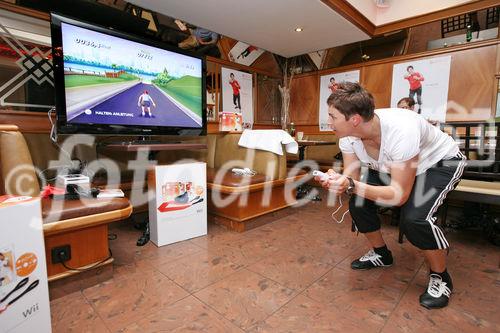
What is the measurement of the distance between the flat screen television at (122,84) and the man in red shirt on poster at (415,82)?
2805 millimetres

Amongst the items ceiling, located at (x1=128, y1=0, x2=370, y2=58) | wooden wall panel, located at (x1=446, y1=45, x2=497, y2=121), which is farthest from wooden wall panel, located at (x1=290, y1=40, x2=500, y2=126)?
ceiling, located at (x1=128, y1=0, x2=370, y2=58)

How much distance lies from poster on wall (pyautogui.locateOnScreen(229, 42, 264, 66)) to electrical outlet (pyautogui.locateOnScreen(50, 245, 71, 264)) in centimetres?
319

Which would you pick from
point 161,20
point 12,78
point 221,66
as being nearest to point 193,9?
point 161,20

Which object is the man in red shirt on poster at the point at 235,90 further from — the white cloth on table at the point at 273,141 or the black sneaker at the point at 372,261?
the black sneaker at the point at 372,261

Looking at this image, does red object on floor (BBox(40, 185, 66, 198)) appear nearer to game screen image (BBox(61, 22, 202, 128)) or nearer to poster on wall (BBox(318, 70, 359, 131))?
game screen image (BBox(61, 22, 202, 128))

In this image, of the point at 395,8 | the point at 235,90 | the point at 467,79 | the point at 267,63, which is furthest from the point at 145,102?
the point at 467,79

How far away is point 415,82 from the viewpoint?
3475 mm

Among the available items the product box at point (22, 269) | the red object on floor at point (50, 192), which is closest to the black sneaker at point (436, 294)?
the product box at point (22, 269)

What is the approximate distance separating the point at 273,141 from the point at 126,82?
4.12 feet

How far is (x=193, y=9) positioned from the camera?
2.79 meters

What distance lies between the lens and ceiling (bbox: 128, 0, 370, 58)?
2.70 meters

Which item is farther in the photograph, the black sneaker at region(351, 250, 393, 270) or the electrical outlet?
the black sneaker at region(351, 250, 393, 270)

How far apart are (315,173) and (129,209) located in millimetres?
1039

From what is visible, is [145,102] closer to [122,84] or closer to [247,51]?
[122,84]
